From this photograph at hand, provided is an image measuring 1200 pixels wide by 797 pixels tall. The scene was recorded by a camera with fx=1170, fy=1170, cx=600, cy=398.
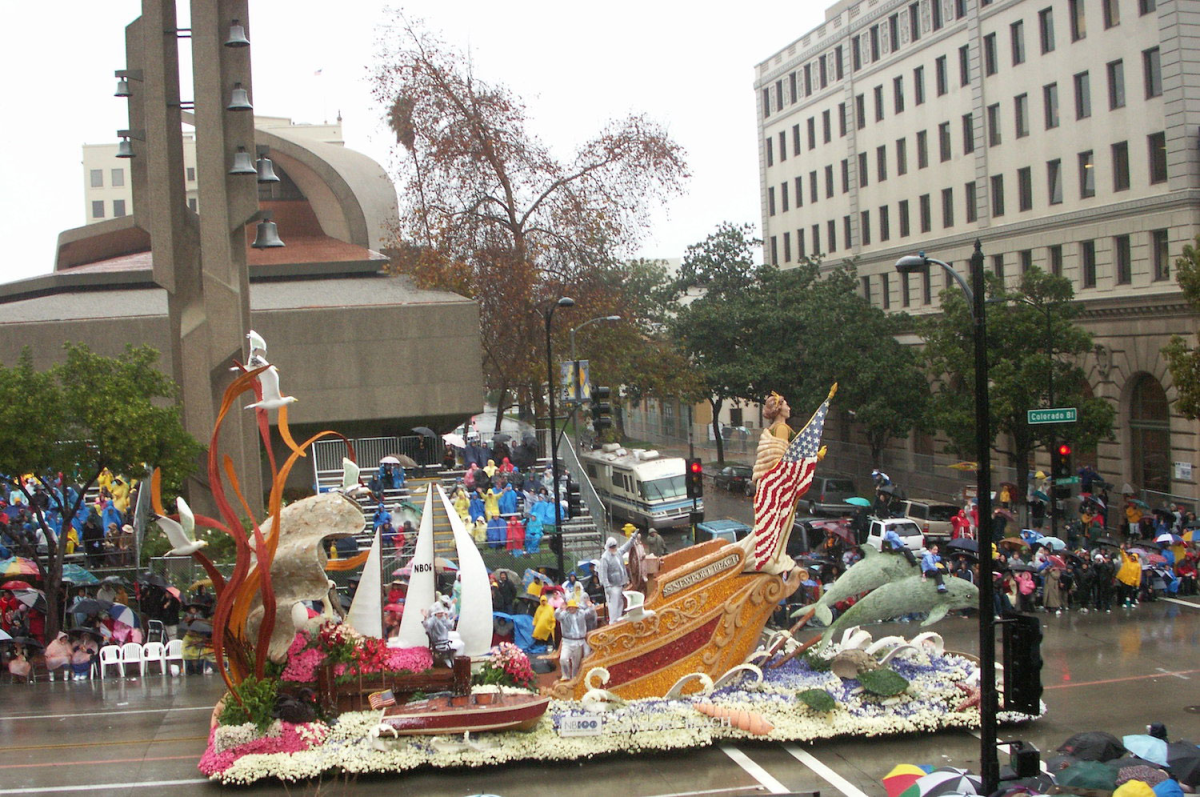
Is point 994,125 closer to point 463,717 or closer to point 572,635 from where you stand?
point 572,635

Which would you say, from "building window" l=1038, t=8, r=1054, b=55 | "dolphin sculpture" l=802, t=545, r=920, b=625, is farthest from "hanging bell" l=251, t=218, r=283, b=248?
"building window" l=1038, t=8, r=1054, b=55

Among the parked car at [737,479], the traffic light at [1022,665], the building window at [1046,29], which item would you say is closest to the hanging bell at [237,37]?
the traffic light at [1022,665]

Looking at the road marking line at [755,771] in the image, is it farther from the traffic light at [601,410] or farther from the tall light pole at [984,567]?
the traffic light at [601,410]

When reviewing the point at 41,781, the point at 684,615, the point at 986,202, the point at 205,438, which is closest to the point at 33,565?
the point at 205,438

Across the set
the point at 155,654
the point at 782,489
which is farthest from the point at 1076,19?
the point at 155,654

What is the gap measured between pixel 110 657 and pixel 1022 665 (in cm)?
1592

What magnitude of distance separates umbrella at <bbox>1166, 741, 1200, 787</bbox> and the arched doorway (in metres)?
25.7

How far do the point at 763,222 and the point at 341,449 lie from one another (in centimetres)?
3691

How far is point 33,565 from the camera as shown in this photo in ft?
74.9

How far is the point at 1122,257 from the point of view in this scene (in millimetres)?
38469

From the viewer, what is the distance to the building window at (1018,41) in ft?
142

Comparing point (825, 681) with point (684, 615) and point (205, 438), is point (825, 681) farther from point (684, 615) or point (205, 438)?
point (205, 438)

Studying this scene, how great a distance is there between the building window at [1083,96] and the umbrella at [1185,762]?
3164 cm

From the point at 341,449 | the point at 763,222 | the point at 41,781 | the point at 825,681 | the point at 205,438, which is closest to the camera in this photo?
the point at 41,781
